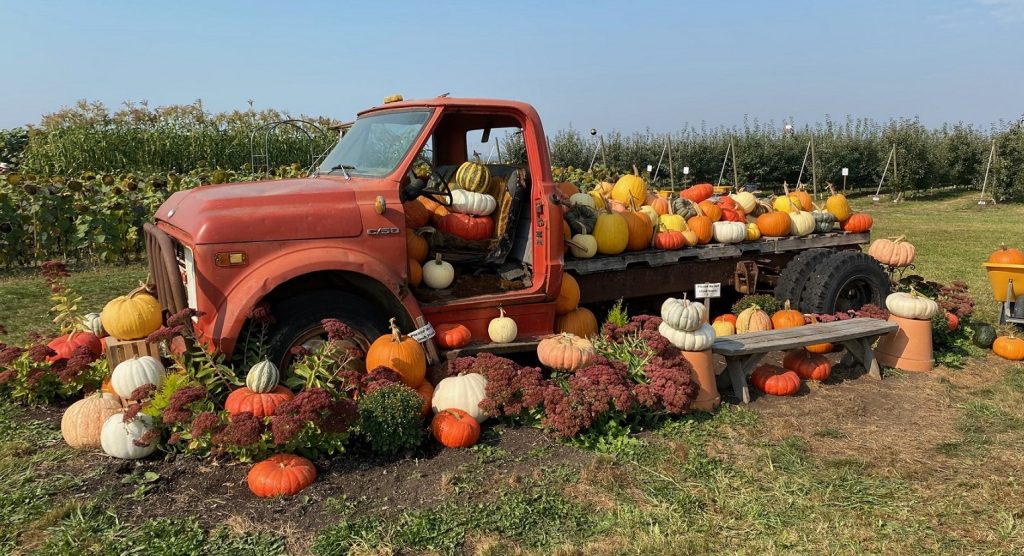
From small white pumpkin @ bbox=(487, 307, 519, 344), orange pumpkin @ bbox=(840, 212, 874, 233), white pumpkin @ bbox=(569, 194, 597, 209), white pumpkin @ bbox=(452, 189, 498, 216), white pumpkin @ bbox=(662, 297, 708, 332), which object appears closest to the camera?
white pumpkin @ bbox=(662, 297, 708, 332)

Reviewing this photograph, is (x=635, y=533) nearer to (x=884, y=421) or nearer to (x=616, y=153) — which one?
(x=884, y=421)

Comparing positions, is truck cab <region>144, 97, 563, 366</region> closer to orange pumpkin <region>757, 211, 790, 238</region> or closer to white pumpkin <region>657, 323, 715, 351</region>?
white pumpkin <region>657, 323, 715, 351</region>

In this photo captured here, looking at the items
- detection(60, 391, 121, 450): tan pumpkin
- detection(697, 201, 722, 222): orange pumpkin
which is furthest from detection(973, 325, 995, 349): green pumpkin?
detection(60, 391, 121, 450): tan pumpkin

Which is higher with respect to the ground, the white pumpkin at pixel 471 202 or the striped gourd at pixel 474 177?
the striped gourd at pixel 474 177

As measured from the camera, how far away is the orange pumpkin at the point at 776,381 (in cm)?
516

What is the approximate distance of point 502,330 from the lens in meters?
4.83

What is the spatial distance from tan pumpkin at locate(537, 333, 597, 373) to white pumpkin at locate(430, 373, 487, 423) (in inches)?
20.4

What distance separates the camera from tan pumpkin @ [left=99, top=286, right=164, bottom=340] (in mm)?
4301

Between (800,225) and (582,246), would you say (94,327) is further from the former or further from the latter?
(800,225)

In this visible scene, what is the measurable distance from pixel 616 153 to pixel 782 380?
30.5 meters

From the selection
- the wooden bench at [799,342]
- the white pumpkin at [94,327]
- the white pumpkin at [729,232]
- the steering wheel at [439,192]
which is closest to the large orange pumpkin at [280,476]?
the steering wheel at [439,192]

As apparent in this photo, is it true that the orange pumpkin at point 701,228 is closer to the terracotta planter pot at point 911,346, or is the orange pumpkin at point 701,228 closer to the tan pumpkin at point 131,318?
the terracotta planter pot at point 911,346

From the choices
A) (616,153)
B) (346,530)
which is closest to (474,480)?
(346,530)

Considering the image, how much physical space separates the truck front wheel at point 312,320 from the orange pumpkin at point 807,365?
11.0ft
